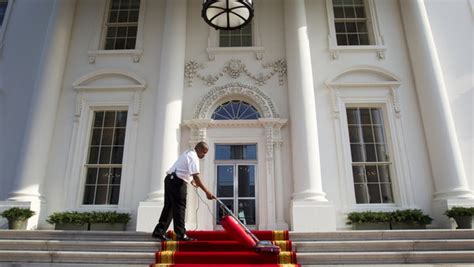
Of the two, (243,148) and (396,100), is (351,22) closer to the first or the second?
(396,100)

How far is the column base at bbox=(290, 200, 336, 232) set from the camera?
691cm

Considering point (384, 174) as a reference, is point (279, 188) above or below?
below

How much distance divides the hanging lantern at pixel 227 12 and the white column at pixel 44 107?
5.01m

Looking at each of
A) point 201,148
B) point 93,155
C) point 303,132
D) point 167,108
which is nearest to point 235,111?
point 167,108

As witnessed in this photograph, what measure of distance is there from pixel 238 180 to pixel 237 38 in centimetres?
429

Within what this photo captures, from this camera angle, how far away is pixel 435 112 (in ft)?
25.5

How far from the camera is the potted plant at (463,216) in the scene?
21.5 ft

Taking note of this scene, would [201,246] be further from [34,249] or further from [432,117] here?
[432,117]

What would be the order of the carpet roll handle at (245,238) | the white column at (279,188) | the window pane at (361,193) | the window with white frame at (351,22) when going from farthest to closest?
the window with white frame at (351,22) → the window pane at (361,193) → the white column at (279,188) → the carpet roll handle at (245,238)

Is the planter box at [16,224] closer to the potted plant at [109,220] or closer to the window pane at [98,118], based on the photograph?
the potted plant at [109,220]

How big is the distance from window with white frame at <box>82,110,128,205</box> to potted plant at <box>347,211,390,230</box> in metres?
5.84

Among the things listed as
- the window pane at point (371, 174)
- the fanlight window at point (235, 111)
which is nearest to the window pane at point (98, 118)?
the fanlight window at point (235, 111)

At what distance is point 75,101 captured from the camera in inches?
340

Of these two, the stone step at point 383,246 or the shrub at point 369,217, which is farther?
the shrub at point 369,217
